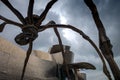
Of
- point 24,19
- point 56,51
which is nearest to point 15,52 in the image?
point 56,51

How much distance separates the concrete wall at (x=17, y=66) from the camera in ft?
22.7

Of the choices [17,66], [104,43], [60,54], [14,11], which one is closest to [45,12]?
[14,11]

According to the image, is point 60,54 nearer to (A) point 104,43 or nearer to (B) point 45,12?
(B) point 45,12

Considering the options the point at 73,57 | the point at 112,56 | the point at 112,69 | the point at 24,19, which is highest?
the point at 73,57

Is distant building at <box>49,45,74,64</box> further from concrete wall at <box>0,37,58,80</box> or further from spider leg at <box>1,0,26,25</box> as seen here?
spider leg at <box>1,0,26,25</box>

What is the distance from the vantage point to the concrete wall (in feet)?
22.7

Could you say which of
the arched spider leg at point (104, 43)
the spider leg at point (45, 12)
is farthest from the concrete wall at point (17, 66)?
the arched spider leg at point (104, 43)

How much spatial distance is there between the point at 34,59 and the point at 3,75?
7.85ft

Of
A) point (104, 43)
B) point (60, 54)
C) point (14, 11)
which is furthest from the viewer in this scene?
point (60, 54)

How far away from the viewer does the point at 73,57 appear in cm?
1088

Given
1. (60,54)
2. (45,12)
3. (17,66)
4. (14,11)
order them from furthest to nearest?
(60,54), (17,66), (45,12), (14,11)

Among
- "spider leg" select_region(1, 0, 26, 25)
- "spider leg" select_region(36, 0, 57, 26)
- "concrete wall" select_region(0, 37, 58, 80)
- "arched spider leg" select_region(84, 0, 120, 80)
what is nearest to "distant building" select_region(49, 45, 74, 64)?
"concrete wall" select_region(0, 37, 58, 80)

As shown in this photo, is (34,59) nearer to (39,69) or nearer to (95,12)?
(39,69)

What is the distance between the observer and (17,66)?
759 centimetres
